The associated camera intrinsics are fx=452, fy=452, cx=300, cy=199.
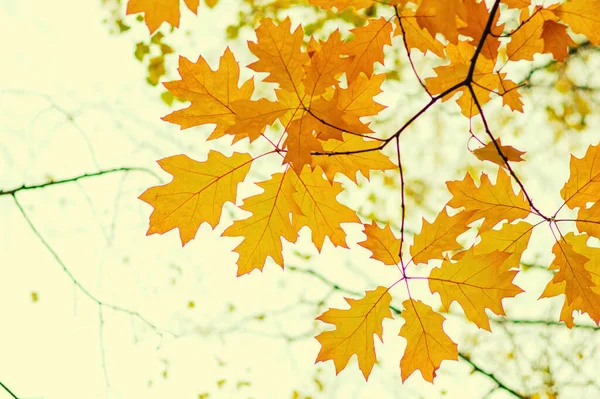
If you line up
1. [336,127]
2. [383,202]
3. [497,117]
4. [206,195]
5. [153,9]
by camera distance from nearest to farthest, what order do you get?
[153,9], [336,127], [206,195], [497,117], [383,202]

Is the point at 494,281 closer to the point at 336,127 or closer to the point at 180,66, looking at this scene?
the point at 336,127

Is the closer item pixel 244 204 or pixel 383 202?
pixel 244 204

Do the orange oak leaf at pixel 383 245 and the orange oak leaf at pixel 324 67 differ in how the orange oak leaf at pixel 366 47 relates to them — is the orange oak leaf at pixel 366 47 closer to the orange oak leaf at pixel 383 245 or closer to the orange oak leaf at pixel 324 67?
the orange oak leaf at pixel 324 67

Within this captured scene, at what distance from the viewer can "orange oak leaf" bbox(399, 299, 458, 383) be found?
1247 millimetres

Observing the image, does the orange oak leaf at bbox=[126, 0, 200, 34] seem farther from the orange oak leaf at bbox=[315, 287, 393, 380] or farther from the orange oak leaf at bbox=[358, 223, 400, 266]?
the orange oak leaf at bbox=[315, 287, 393, 380]

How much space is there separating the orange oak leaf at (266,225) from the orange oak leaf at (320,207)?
0.05 metres

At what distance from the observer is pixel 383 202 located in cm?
373

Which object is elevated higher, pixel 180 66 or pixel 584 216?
pixel 180 66

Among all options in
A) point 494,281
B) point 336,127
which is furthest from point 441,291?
point 336,127

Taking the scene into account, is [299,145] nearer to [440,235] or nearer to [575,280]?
[440,235]

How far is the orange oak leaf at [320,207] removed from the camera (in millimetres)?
1237

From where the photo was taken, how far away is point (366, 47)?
1.19 metres

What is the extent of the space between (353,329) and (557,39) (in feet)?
3.16

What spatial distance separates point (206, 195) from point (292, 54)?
428 mm
